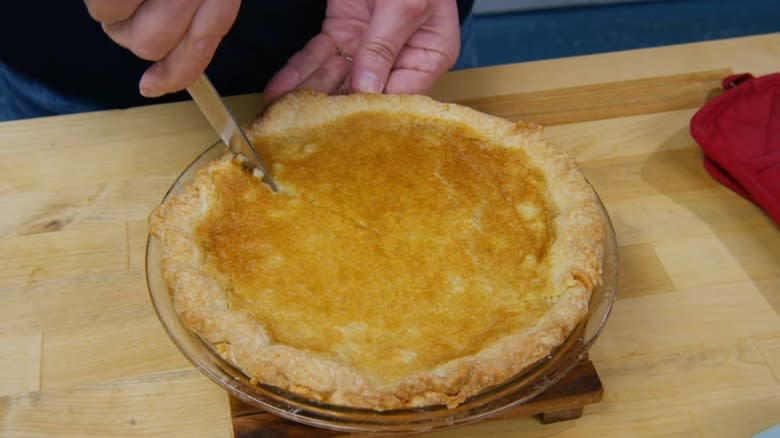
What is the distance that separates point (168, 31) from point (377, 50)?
59 cm

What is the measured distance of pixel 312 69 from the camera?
1655 millimetres

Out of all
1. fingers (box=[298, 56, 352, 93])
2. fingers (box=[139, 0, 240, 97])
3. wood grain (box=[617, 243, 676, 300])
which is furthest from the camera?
fingers (box=[298, 56, 352, 93])

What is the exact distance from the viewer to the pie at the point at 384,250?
1077 mm

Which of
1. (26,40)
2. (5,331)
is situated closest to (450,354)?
(5,331)

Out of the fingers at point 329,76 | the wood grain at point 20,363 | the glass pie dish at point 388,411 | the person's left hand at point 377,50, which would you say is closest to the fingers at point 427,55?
the person's left hand at point 377,50

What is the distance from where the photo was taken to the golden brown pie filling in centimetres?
115

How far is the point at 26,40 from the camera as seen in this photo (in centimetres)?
176

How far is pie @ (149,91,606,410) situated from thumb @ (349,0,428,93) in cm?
6

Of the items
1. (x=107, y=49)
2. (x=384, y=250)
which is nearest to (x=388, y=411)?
(x=384, y=250)

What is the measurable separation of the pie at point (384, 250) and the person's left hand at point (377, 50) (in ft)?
0.31

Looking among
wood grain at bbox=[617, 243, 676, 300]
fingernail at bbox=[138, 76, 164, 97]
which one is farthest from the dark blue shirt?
wood grain at bbox=[617, 243, 676, 300]

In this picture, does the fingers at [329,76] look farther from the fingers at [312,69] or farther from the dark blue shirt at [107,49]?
the dark blue shirt at [107,49]

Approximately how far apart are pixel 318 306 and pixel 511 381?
314 millimetres

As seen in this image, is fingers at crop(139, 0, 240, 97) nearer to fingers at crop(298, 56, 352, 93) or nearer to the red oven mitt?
fingers at crop(298, 56, 352, 93)
